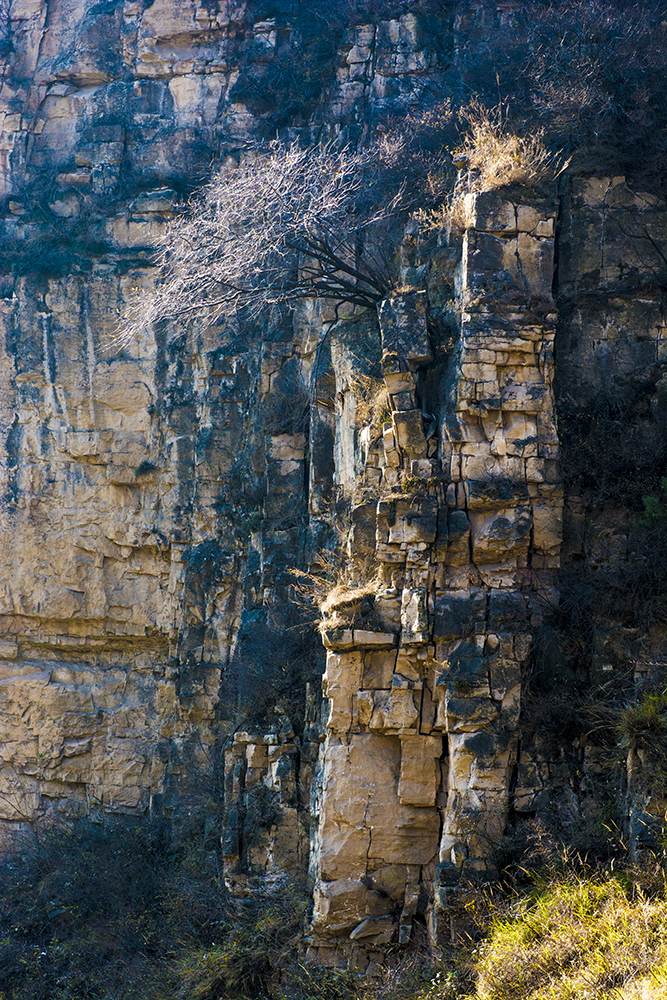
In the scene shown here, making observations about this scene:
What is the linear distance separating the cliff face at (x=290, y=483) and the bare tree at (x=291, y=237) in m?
0.85

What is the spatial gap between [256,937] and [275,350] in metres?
8.61

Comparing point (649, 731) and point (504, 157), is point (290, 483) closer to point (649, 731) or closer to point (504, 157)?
point (504, 157)

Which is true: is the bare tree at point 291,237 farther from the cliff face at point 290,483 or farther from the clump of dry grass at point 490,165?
the clump of dry grass at point 490,165

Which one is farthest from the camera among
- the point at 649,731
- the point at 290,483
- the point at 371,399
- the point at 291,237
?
the point at 290,483

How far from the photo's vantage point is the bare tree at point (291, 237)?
12.5 meters

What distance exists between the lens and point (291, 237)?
1285cm

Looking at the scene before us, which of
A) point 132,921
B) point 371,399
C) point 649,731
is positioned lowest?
point 132,921

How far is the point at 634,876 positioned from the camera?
8133 mm

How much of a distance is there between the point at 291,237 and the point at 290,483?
3779 millimetres

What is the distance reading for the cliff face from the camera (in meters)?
10.2

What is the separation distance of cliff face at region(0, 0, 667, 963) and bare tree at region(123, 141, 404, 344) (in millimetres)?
846

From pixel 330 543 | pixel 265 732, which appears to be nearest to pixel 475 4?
pixel 330 543

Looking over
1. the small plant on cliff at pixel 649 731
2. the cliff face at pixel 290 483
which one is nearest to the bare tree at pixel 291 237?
the cliff face at pixel 290 483

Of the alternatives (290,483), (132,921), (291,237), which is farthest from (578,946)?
(291,237)
